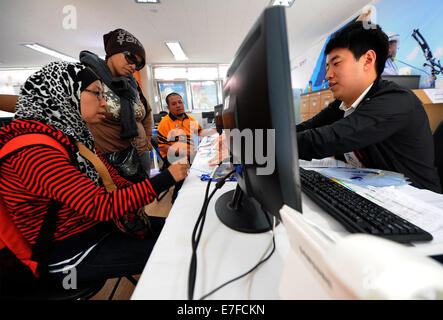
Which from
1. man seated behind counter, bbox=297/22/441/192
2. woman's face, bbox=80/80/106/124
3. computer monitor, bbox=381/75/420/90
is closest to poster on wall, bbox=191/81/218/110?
computer monitor, bbox=381/75/420/90

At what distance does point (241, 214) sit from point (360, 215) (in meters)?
0.30

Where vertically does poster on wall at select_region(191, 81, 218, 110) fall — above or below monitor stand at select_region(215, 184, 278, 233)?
above

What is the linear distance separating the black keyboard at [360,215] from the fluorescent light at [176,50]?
5.16 meters

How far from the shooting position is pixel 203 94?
280 inches

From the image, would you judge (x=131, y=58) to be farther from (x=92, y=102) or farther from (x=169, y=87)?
(x=169, y=87)

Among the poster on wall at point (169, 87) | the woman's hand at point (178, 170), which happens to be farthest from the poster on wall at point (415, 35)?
the poster on wall at point (169, 87)

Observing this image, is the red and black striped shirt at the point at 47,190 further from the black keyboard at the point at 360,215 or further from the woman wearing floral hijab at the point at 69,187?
the black keyboard at the point at 360,215

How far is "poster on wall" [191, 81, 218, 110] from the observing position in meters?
6.93

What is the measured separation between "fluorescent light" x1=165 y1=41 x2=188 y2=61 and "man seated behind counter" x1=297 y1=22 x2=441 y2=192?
15.2 feet

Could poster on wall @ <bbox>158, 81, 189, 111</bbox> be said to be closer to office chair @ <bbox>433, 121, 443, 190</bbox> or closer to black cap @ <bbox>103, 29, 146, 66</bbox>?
black cap @ <bbox>103, 29, 146, 66</bbox>

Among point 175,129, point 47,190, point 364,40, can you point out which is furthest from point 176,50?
point 47,190

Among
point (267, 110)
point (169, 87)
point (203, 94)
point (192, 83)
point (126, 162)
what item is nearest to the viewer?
point (267, 110)

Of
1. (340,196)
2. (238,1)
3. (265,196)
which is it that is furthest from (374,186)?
(238,1)

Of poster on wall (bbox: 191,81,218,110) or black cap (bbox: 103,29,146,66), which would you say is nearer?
black cap (bbox: 103,29,146,66)
